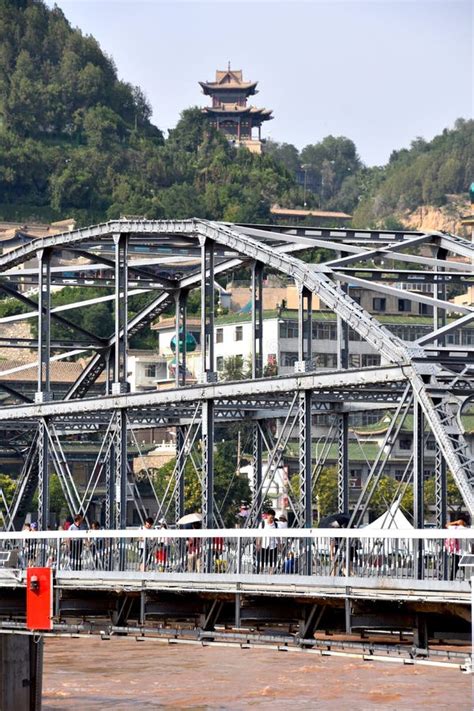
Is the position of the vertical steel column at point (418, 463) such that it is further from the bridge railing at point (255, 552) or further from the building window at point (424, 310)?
the building window at point (424, 310)

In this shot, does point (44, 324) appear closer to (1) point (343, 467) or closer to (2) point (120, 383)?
(2) point (120, 383)

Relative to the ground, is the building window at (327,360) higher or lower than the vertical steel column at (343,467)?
lower

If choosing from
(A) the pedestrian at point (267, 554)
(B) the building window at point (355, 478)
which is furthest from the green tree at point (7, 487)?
(A) the pedestrian at point (267, 554)

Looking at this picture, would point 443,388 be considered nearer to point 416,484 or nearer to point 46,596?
point 416,484

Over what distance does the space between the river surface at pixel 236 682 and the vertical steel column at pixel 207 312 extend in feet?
43.3

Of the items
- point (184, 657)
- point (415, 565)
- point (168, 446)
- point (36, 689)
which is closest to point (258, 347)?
point (36, 689)

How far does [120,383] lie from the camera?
4028 cm

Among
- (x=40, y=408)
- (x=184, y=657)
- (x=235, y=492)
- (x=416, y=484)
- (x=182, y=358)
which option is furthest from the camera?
(x=235, y=492)

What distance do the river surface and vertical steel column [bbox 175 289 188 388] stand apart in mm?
8391

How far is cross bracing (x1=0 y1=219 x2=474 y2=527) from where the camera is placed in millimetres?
31859

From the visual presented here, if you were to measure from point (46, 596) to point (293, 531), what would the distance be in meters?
5.12

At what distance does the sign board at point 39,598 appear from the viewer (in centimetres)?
3169

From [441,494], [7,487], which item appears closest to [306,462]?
[441,494]

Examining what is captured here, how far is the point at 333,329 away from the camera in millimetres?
131000
